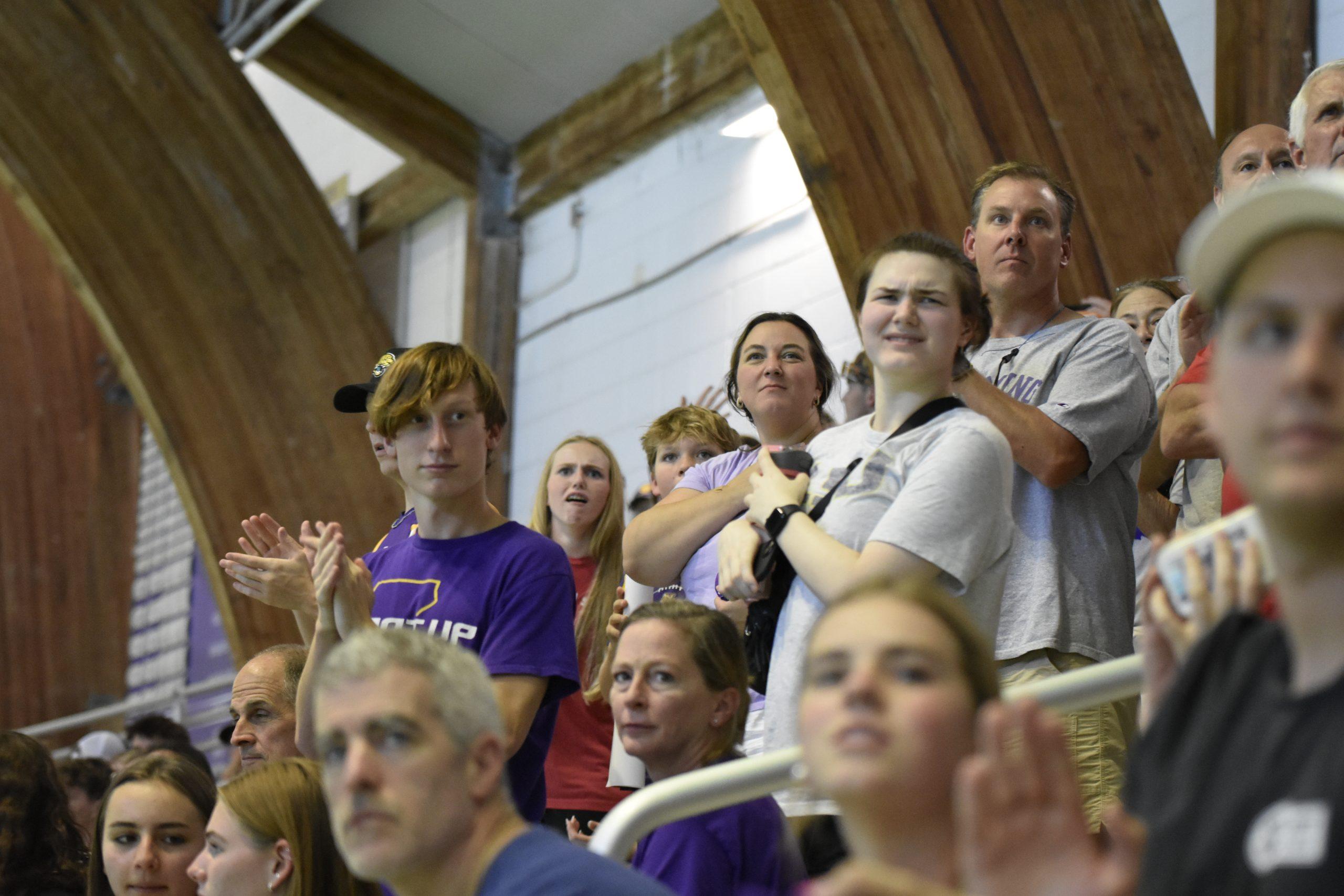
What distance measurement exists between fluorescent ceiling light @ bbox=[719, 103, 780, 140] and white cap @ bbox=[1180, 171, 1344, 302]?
4908 millimetres

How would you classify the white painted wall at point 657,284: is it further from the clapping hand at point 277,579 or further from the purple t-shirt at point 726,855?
the purple t-shirt at point 726,855

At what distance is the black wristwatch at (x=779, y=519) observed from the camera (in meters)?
2.07

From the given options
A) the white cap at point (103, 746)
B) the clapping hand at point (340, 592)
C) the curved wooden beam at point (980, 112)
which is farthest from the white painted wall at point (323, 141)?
the clapping hand at point (340, 592)

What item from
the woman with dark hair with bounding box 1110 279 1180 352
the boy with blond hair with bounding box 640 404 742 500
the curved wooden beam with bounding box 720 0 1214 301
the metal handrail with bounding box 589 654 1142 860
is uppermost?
the curved wooden beam with bounding box 720 0 1214 301

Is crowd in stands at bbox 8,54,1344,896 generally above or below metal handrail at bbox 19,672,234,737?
below

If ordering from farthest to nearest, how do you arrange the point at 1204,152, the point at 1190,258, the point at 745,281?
the point at 745,281, the point at 1204,152, the point at 1190,258

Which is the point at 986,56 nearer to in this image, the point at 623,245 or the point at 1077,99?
the point at 1077,99

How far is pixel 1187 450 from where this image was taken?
2.45 m

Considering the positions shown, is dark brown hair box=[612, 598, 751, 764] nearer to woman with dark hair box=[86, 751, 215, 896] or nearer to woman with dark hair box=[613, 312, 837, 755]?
woman with dark hair box=[613, 312, 837, 755]

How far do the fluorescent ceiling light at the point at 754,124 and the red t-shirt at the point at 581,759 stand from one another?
130 inches

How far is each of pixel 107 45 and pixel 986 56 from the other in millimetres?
3911

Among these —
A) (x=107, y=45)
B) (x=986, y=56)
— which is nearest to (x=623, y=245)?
(x=107, y=45)

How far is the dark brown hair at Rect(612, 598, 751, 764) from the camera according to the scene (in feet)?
7.77

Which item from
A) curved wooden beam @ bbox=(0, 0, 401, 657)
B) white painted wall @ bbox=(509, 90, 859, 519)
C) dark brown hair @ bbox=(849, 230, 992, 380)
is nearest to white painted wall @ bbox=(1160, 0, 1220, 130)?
white painted wall @ bbox=(509, 90, 859, 519)
